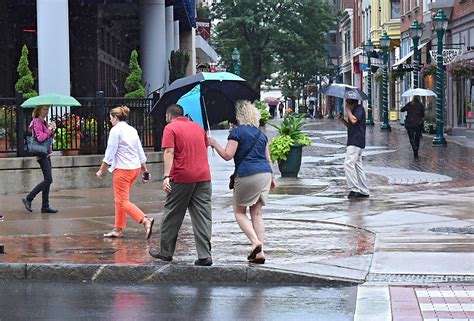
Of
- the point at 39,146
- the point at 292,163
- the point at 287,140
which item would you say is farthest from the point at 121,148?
the point at 292,163

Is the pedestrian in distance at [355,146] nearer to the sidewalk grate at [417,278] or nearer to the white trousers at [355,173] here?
the white trousers at [355,173]

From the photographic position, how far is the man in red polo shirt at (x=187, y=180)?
10.3 m

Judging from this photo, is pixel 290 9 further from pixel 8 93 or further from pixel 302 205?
pixel 302 205

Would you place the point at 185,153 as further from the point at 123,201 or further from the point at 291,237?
the point at 291,237

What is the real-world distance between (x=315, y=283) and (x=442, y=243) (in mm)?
2448

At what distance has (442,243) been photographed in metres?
11.7

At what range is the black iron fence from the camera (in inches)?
750

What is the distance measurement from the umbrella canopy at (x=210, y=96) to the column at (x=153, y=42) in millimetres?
19465

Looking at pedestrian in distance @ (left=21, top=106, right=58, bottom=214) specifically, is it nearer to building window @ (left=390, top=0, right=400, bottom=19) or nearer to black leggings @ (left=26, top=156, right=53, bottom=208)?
black leggings @ (left=26, top=156, right=53, bottom=208)

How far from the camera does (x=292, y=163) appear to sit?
68.8ft

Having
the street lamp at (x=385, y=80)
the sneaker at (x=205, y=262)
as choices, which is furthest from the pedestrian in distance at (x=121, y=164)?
the street lamp at (x=385, y=80)

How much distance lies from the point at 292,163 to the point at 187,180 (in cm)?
1074

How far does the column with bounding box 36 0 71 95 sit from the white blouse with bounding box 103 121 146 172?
10.8 m

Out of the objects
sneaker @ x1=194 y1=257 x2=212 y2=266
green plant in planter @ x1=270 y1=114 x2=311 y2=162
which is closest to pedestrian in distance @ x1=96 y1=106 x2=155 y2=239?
sneaker @ x1=194 y1=257 x2=212 y2=266
